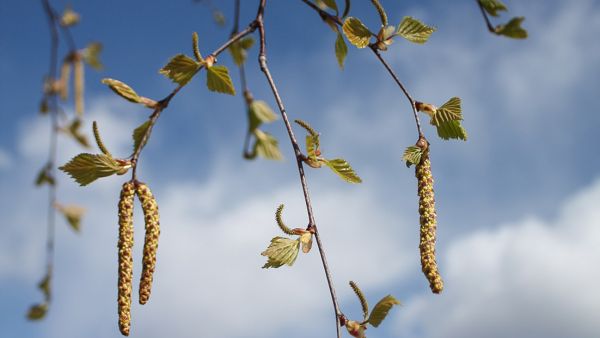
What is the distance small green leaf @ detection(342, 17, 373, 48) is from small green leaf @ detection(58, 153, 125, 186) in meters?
0.62

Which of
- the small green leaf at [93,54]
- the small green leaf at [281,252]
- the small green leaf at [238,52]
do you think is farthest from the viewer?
the small green leaf at [93,54]

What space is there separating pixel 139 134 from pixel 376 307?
0.64 metres

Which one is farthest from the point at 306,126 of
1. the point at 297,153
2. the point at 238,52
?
the point at 238,52

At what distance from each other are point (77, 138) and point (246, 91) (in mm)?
1281

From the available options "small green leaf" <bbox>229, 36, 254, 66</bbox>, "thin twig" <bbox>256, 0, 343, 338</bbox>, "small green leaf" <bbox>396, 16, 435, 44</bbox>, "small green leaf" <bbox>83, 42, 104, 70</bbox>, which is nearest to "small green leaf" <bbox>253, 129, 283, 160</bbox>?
"thin twig" <bbox>256, 0, 343, 338</bbox>

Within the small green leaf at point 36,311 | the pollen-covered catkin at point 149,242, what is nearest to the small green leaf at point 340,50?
the pollen-covered catkin at point 149,242

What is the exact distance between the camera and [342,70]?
5.37ft

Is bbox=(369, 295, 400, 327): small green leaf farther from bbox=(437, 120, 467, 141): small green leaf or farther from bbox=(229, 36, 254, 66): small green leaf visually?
bbox=(229, 36, 254, 66): small green leaf

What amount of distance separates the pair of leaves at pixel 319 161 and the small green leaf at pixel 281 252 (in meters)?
0.19

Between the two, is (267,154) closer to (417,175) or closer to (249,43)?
(417,175)

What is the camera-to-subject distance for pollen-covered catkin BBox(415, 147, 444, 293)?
1.27 meters

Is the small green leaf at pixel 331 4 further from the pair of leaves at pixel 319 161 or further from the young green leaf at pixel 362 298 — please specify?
the young green leaf at pixel 362 298

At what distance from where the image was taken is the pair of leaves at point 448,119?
1441 millimetres

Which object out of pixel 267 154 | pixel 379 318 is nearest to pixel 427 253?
pixel 379 318
